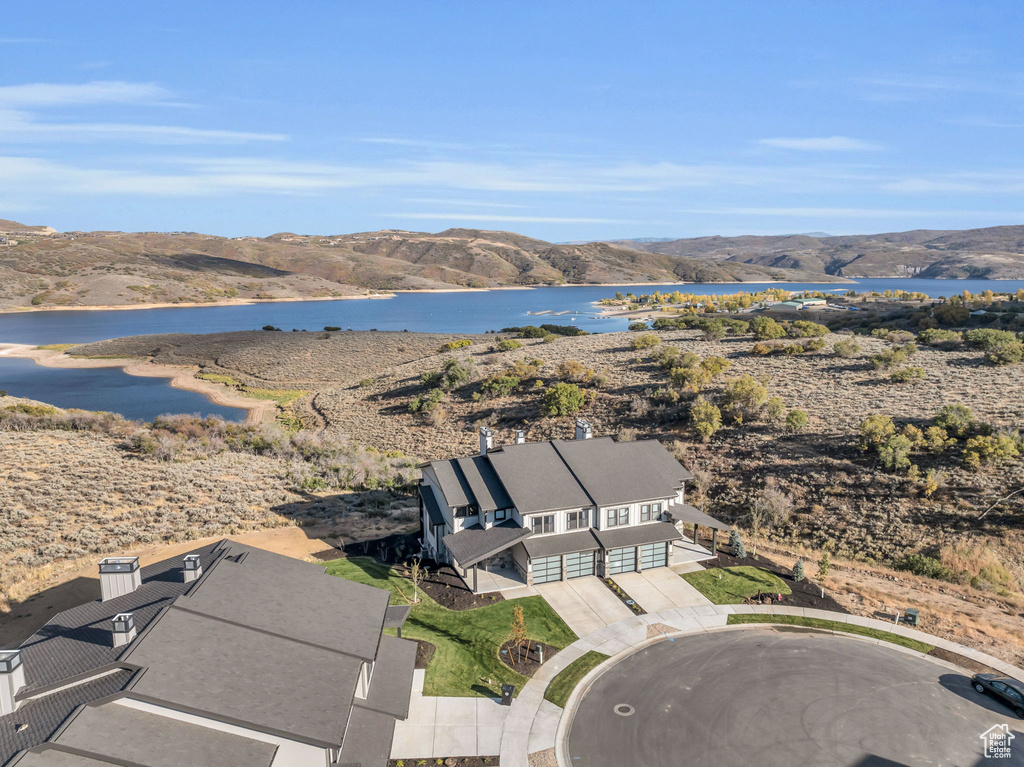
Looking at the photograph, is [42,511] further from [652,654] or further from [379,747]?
[652,654]

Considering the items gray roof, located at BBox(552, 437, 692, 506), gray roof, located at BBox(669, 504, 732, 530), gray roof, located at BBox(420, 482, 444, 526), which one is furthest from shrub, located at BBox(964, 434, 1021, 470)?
gray roof, located at BBox(420, 482, 444, 526)

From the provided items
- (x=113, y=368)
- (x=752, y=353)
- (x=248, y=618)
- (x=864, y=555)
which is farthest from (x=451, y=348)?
(x=248, y=618)

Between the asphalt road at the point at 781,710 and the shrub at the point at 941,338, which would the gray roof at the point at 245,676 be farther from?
the shrub at the point at 941,338

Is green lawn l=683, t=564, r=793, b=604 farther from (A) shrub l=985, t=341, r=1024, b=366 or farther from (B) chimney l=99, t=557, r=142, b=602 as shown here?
(A) shrub l=985, t=341, r=1024, b=366

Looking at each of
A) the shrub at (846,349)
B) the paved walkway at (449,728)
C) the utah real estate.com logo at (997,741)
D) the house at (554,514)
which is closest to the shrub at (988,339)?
the shrub at (846,349)

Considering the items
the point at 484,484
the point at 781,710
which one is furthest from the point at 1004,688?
the point at 484,484

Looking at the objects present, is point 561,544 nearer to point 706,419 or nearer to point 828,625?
point 828,625
